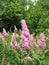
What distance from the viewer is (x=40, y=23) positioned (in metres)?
11.9

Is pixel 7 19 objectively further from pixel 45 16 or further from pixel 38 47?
pixel 38 47

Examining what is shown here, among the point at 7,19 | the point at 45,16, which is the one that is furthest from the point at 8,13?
the point at 45,16

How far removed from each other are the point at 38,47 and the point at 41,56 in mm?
165

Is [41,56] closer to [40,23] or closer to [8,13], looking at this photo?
[40,23]

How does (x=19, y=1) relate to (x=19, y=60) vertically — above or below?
above

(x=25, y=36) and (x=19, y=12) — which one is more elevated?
(x=19, y=12)

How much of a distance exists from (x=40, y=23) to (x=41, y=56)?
293 inches

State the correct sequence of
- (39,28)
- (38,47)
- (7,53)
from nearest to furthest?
(38,47) < (7,53) < (39,28)

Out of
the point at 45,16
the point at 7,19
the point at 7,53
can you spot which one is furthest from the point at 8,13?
the point at 7,53

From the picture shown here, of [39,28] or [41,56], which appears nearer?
[41,56]

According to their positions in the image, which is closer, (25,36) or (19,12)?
(25,36)

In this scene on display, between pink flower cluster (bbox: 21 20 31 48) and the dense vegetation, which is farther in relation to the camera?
the dense vegetation

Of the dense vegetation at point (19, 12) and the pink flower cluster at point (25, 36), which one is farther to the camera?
the dense vegetation at point (19, 12)

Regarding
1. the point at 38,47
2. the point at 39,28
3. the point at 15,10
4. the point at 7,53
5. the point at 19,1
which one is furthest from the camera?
the point at 19,1
